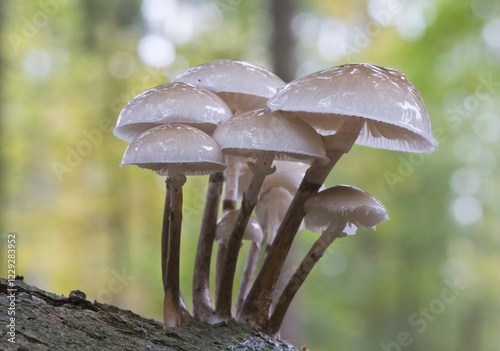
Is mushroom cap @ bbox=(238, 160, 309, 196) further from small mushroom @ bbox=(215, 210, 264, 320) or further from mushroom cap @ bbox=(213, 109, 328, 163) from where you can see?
mushroom cap @ bbox=(213, 109, 328, 163)

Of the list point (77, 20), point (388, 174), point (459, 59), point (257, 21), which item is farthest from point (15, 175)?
point (459, 59)

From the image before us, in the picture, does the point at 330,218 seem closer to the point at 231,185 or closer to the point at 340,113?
the point at 231,185

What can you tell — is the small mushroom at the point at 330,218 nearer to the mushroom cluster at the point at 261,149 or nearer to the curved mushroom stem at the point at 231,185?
the mushroom cluster at the point at 261,149

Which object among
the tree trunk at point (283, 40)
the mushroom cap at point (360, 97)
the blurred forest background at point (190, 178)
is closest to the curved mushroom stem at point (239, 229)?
the mushroom cap at point (360, 97)

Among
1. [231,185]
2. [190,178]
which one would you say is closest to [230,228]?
[231,185]

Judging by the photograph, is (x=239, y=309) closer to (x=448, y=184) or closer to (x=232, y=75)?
(x=232, y=75)

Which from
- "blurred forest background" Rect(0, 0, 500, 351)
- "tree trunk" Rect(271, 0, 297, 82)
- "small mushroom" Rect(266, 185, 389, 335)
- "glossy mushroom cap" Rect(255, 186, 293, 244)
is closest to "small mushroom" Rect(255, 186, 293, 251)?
"glossy mushroom cap" Rect(255, 186, 293, 244)
